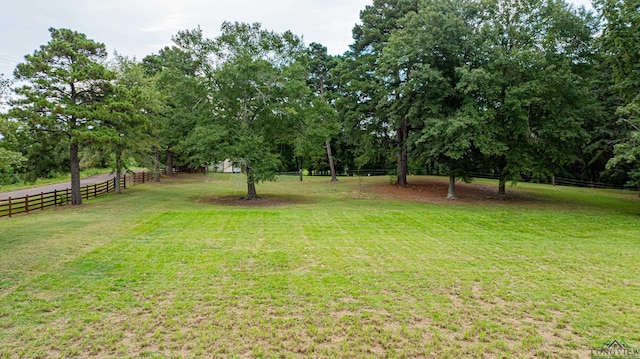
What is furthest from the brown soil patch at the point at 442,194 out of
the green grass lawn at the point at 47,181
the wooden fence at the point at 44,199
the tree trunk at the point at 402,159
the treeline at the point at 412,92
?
the green grass lawn at the point at 47,181

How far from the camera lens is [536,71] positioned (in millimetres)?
17641

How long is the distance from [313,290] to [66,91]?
17.1m

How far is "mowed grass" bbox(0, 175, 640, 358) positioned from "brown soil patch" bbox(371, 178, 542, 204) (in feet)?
24.8

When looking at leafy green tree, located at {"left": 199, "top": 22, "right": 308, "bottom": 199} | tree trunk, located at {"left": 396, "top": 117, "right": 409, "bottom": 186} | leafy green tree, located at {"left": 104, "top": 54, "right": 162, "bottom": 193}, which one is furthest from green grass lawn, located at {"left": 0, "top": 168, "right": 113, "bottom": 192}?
tree trunk, located at {"left": 396, "top": 117, "right": 409, "bottom": 186}

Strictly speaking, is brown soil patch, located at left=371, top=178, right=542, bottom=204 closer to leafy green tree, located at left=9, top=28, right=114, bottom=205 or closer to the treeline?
the treeline

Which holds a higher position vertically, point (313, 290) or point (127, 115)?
point (127, 115)

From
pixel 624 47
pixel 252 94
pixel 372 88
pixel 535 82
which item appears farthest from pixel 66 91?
pixel 624 47

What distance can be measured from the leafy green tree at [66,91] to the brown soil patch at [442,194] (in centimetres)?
1615

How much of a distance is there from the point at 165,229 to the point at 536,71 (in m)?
19.0

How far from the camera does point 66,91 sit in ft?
53.6

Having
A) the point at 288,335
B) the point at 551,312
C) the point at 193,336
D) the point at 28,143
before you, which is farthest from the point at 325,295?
the point at 28,143

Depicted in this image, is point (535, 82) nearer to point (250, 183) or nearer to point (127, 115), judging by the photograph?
point (250, 183)

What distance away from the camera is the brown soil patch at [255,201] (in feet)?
59.4

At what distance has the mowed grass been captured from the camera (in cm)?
421
